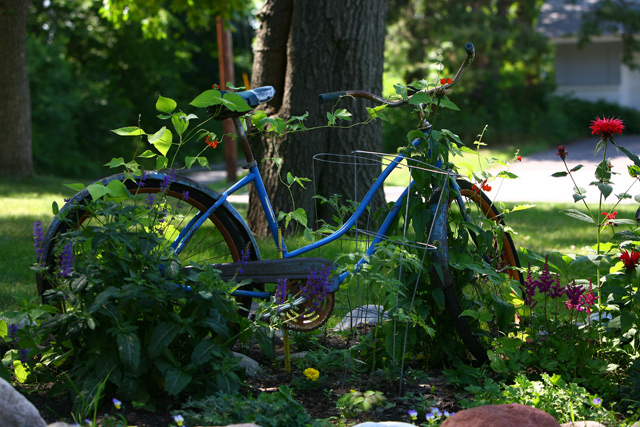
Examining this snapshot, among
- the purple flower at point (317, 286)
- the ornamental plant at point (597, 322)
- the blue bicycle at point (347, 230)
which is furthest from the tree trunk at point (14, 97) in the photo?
the ornamental plant at point (597, 322)

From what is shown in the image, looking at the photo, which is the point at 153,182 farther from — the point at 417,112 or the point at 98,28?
the point at 98,28

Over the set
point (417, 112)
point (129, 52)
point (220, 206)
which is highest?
point (129, 52)

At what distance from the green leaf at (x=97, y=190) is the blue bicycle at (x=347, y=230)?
9 centimetres

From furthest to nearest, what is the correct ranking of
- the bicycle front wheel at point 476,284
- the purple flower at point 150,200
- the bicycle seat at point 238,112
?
the bicycle seat at point 238,112 < the bicycle front wheel at point 476,284 < the purple flower at point 150,200

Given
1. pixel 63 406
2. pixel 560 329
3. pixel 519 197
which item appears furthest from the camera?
pixel 519 197

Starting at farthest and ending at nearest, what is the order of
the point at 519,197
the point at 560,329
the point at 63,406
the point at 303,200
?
the point at 519,197 → the point at 303,200 → the point at 560,329 → the point at 63,406

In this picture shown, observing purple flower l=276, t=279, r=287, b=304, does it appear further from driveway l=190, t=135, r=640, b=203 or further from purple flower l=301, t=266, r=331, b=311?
driveway l=190, t=135, r=640, b=203

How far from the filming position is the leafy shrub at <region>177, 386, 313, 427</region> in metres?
→ 2.50

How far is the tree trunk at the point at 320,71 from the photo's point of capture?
5766 millimetres

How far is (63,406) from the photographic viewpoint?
108 inches

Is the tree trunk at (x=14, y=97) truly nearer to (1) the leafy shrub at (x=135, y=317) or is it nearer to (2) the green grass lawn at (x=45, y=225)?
(2) the green grass lawn at (x=45, y=225)

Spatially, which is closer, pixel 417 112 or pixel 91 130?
pixel 417 112

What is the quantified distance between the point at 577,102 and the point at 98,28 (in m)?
18.9

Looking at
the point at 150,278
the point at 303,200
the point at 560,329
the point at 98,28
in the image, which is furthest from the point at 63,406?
the point at 98,28
